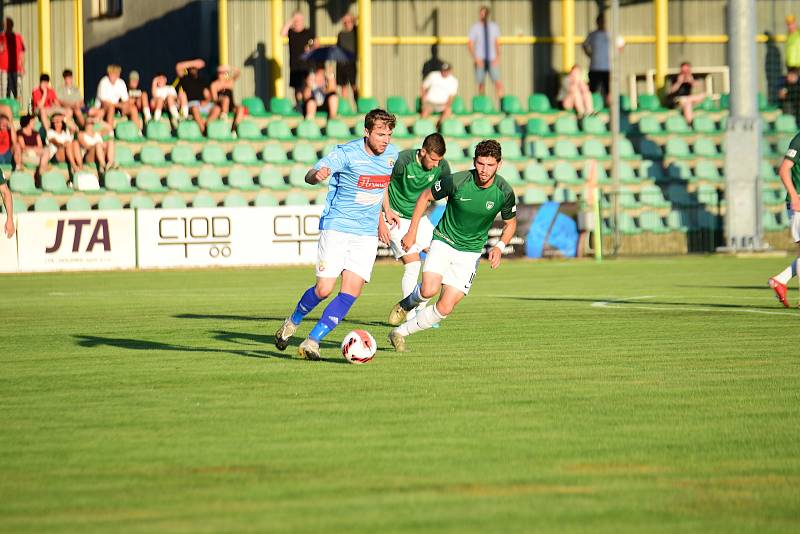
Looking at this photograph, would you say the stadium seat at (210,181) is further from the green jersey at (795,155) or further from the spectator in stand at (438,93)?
the green jersey at (795,155)

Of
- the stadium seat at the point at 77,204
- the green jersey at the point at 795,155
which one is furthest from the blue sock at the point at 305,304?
the stadium seat at the point at 77,204

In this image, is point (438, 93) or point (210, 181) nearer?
point (210, 181)

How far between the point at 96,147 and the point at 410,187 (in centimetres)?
1569

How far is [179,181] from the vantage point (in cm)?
3091

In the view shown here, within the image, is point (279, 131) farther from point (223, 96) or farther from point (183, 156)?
point (183, 156)

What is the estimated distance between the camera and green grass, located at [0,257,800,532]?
20.2ft

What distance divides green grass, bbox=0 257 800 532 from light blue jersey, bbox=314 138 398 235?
3.92 ft

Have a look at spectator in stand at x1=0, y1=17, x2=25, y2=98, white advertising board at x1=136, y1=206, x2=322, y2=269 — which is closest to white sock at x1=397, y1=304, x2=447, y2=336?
white advertising board at x1=136, y1=206, x2=322, y2=269

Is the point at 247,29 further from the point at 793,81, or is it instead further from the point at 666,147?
the point at 793,81

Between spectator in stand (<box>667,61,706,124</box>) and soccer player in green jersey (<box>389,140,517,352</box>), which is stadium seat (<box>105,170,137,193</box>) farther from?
soccer player in green jersey (<box>389,140,517,352</box>)

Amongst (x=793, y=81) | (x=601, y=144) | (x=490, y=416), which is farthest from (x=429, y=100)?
(x=490, y=416)

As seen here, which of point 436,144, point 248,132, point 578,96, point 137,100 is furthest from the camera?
point 578,96

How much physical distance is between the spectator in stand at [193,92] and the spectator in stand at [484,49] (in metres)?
7.05

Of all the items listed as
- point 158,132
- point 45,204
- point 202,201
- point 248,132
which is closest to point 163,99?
point 158,132
